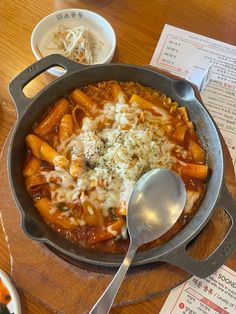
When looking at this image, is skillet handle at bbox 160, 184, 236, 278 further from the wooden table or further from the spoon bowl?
the wooden table

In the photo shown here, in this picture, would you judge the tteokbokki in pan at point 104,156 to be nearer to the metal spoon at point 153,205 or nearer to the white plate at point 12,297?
the metal spoon at point 153,205

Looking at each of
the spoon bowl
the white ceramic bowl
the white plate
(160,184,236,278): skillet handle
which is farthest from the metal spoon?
the white ceramic bowl

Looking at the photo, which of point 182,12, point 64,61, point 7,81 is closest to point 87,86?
point 64,61

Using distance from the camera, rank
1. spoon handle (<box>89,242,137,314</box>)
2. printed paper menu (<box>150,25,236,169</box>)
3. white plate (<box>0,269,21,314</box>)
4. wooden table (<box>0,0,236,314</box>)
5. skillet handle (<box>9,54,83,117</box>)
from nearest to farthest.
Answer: spoon handle (<box>89,242,137,314</box>) → white plate (<box>0,269,21,314</box>) → skillet handle (<box>9,54,83,117</box>) → printed paper menu (<box>150,25,236,169</box>) → wooden table (<box>0,0,236,314</box>)

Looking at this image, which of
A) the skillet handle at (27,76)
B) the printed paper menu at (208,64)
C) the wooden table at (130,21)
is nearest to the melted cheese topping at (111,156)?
the skillet handle at (27,76)

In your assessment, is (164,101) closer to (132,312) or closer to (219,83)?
(219,83)

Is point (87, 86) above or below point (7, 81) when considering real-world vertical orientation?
above
